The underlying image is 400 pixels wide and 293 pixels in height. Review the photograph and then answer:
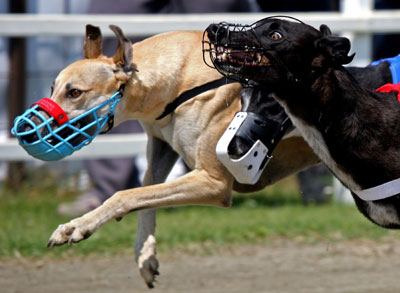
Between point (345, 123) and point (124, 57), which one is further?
point (124, 57)

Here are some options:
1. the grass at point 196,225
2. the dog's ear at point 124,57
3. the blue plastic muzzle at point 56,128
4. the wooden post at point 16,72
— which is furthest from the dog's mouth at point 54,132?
the wooden post at point 16,72

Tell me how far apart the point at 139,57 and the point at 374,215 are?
4.66 ft

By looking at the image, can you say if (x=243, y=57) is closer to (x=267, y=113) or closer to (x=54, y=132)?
(x=267, y=113)

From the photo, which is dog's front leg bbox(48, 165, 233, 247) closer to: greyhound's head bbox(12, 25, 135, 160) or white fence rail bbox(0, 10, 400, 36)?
greyhound's head bbox(12, 25, 135, 160)

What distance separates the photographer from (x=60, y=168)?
22.7 feet

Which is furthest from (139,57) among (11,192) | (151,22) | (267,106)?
(11,192)

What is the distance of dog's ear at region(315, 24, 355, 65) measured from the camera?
10.3 ft

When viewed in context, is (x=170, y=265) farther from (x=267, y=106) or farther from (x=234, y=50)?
(x=234, y=50)

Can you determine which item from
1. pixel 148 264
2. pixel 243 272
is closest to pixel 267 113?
pixel 148 264

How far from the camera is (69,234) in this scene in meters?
3.60

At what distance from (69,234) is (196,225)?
7.37ft

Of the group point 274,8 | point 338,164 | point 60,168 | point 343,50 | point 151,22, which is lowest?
point 60,168

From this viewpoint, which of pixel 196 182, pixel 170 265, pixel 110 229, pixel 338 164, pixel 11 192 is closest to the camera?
pixel 338 164

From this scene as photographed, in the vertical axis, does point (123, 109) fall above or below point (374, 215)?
above
